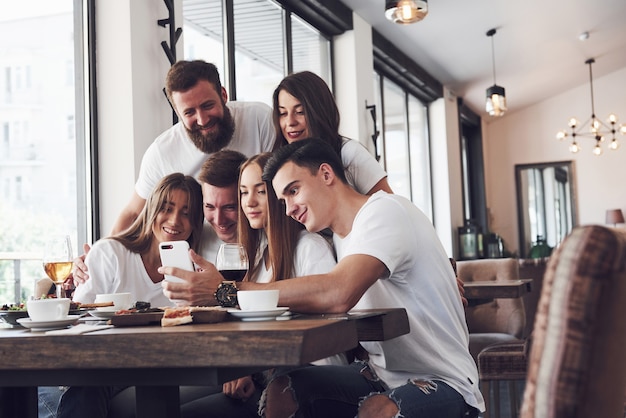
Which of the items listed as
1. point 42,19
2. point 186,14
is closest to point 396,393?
point 42,19

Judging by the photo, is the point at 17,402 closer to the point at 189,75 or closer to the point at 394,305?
the point at 394,305

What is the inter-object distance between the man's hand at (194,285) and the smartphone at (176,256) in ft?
0.04

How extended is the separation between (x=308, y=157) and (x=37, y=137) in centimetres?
197

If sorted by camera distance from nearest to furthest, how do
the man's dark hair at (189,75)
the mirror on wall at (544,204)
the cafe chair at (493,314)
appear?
the man's dark hair at (189,75), the cafe chair at (493,314), the mirror on wall at (544,204)

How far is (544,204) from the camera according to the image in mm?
12758

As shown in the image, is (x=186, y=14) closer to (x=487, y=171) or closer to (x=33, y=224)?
(x=33, y=224)

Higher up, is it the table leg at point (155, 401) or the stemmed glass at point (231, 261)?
the stemmed glass at point (231, 261)

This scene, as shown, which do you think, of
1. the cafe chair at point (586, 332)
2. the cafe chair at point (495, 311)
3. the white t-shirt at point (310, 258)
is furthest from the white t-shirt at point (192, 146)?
the cafe chair at point (586, 332)

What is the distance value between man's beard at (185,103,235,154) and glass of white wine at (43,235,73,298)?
3.77ft

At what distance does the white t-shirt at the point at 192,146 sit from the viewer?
3.29 m

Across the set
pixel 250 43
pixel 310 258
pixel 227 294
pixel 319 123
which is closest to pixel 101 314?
pixel 227 294

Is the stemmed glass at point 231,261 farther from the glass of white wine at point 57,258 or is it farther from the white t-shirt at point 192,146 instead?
the white t-shirt at point 192,146

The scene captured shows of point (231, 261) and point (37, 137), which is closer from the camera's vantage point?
point (231, 261)

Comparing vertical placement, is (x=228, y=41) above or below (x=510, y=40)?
below
